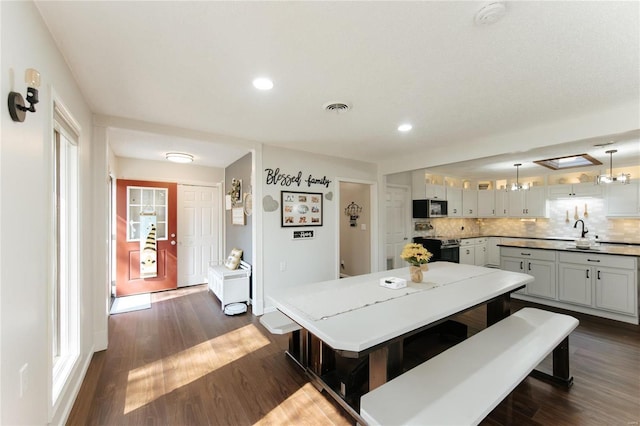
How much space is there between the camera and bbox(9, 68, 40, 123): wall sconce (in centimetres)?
108

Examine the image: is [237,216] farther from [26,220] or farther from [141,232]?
[26,220]

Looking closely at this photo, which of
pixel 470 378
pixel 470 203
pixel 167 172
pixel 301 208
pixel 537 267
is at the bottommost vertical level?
pixel 470 378

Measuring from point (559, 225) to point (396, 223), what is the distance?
12.4ft

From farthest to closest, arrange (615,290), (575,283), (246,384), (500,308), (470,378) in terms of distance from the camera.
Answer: (575,283) < (615,290) < (500,308) < (246,384) < (470,378)

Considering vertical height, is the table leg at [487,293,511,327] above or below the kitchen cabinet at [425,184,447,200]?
below

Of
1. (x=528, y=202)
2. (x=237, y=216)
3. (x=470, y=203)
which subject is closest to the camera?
(x=237, y=216)

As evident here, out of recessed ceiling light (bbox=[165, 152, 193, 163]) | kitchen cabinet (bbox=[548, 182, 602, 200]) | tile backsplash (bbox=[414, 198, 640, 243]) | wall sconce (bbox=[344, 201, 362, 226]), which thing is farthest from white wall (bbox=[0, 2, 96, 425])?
kitchen cabinet (bbox=[548, 182, 602, 200])

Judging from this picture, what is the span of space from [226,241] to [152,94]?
3600 millimetres

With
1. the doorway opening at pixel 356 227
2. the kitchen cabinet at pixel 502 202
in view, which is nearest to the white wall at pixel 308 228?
the doorway opening at pixel 356 227

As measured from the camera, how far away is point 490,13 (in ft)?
4.33

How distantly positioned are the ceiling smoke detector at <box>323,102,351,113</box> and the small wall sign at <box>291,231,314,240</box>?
6.72 ft

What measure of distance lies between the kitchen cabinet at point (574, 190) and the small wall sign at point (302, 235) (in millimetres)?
5565

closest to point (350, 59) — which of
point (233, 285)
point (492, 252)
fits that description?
point (233, 285)

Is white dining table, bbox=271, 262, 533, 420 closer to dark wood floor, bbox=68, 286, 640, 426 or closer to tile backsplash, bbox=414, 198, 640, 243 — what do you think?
dark wood floor, bbox=68, 286, 640, 426
